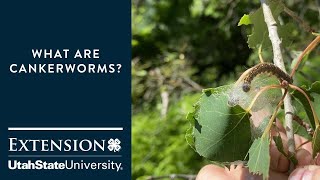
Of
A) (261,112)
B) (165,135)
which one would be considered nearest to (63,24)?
(261,112)

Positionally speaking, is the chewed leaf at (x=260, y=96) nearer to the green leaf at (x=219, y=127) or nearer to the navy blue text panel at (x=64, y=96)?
the green leaf at (x=219, y=127)

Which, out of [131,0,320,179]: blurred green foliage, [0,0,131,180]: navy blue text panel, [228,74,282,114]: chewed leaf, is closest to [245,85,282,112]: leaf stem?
[228,74,282,114]: chewed leaf

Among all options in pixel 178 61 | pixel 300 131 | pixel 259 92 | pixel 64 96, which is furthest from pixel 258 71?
pixel 178 61

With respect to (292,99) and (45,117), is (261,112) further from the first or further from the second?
(45,117)

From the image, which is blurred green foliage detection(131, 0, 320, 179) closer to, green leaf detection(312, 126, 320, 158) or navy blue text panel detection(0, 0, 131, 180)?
navy blue text panel detection(0, 0, 131, 180)

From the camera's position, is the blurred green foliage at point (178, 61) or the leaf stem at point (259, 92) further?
the blurred green foliage at point (178, 61)

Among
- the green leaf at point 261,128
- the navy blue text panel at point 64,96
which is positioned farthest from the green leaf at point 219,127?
the navy blue text panel at point 64,96
